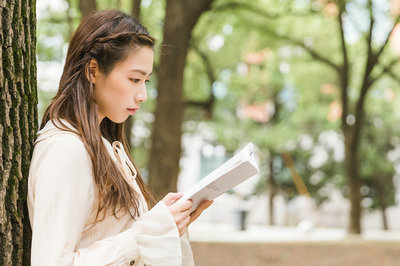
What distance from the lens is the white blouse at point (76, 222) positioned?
5.82ft

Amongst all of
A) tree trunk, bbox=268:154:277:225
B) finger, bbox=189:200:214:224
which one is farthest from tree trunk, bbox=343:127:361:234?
finger, bbox=189:200:214:224

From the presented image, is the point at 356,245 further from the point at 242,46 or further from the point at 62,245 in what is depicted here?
the point at 62,245

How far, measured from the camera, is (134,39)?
2094 mm

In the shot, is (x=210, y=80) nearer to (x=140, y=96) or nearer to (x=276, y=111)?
(x=276, y=111)

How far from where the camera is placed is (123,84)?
205 cm

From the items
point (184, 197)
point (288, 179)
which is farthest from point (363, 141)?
point (184, 197)

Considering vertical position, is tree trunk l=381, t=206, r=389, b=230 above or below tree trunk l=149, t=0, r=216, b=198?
below

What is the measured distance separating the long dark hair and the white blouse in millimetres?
42

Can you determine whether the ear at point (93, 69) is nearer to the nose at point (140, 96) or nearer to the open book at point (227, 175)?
the nose at point (140, 96)

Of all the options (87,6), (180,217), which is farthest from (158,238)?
(87,6)

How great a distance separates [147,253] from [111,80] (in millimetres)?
622

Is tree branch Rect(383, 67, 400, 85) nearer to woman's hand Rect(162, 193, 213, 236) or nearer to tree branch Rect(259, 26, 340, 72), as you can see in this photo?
tree branch Rect(259, 26, 340, 72)

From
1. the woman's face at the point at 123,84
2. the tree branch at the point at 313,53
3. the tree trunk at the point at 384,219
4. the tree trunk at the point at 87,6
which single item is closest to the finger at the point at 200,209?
the woman's face at the point at 123,84

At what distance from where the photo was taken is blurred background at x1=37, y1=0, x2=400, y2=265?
991cm
